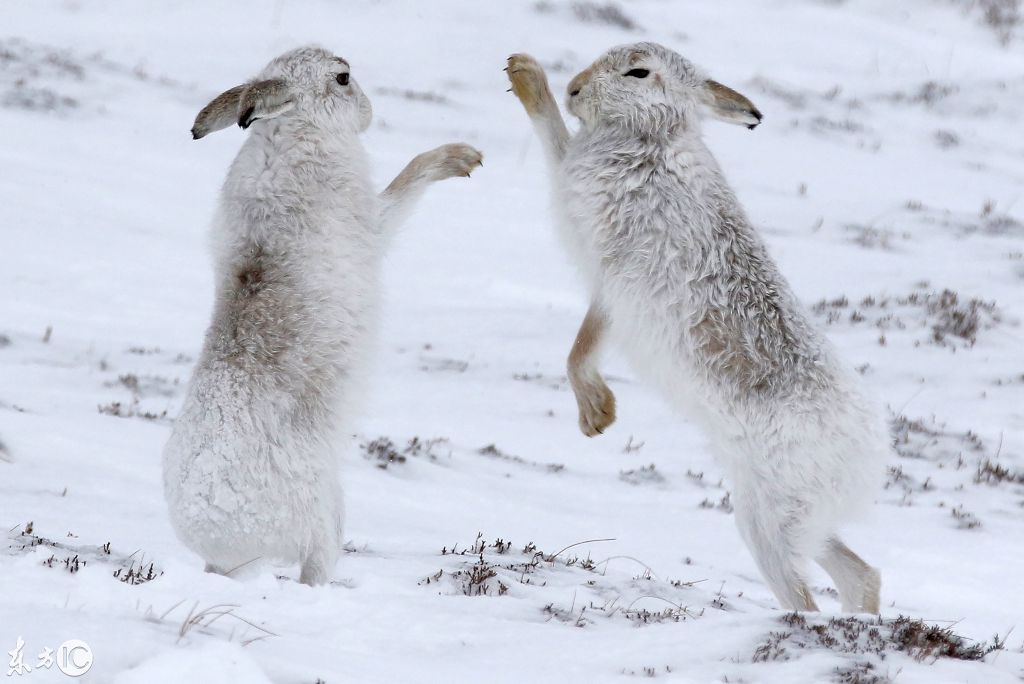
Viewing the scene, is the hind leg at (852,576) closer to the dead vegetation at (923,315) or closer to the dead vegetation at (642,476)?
the dead vegetation at (642,476)

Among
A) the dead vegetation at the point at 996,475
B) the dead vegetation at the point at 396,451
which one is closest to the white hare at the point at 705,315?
the dead vegetation at the point at 396,451

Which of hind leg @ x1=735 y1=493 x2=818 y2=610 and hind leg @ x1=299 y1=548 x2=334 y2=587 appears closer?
hind leg @ x1=299 y1=548 x2=334 y2=587

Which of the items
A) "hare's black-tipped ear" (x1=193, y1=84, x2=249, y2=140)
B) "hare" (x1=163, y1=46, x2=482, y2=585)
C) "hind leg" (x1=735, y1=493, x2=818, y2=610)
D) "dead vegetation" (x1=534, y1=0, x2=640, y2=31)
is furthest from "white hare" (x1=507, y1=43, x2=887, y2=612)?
"dead vegetation" (x1=534, y1=0, x2=640, y2=31)

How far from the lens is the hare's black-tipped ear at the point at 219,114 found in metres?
5.54

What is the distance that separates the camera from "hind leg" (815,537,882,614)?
556 centimetres

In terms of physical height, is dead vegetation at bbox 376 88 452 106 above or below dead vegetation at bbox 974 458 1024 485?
above

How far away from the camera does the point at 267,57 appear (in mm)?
19531

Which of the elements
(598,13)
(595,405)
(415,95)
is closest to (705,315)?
(595,405)

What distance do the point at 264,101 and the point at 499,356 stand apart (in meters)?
6.41

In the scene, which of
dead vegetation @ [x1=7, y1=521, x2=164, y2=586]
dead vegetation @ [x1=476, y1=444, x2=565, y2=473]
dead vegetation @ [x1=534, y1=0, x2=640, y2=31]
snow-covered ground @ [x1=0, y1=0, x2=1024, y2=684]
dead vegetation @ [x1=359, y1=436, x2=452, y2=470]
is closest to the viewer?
snow-covered ground @ [x1=0, y1=0, x2=1024, y2=684]

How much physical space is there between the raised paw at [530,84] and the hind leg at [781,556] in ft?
7.49

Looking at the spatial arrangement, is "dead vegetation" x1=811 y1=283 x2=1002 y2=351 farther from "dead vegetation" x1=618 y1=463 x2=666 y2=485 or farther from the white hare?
the white hare

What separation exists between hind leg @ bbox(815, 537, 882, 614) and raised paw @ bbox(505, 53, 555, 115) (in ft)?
8.54

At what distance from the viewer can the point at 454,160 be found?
20.4ft
